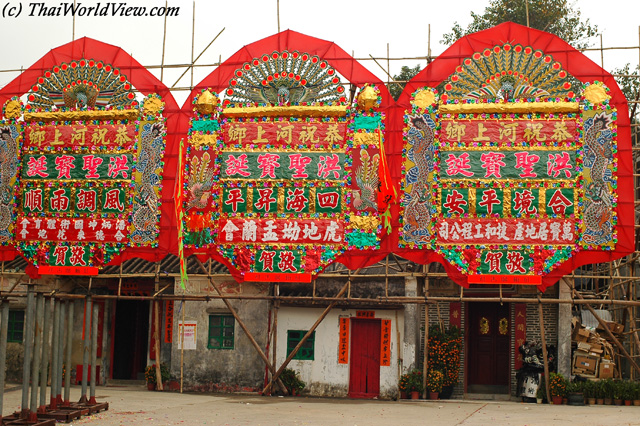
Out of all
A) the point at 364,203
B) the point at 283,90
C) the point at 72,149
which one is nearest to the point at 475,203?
the point at 364,203

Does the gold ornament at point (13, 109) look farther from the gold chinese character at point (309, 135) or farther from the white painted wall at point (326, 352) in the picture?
the white painted wall at point (326, 352)

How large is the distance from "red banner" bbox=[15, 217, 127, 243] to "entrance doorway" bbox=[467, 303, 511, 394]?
7.11 m

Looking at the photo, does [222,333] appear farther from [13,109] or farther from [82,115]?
[13,109]

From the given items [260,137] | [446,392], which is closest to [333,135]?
[260,137]

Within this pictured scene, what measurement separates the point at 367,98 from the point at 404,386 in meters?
5.36

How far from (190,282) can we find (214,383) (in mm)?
1942

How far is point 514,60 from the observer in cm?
1125

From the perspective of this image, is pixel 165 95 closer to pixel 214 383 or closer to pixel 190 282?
pixel 190 282

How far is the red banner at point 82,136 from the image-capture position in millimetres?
12008

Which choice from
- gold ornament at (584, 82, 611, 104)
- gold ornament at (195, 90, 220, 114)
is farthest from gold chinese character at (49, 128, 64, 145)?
gold ornament at (584, 82, 611, 104)

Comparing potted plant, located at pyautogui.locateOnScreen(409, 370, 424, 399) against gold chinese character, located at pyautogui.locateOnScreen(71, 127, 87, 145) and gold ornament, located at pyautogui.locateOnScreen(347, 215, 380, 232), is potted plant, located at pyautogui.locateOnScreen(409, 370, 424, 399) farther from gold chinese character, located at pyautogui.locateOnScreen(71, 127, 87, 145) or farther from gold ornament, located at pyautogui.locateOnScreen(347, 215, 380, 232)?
gold chinese character, located at pyautogui.locateOnScreen(71, 127, 87, 145)

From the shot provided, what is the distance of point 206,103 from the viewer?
11711 mm

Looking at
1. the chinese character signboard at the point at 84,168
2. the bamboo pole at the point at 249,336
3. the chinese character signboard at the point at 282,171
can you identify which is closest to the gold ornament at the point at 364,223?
the chinese character signboard at the point at 282,171

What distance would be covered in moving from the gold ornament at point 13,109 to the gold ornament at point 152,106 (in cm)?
209
